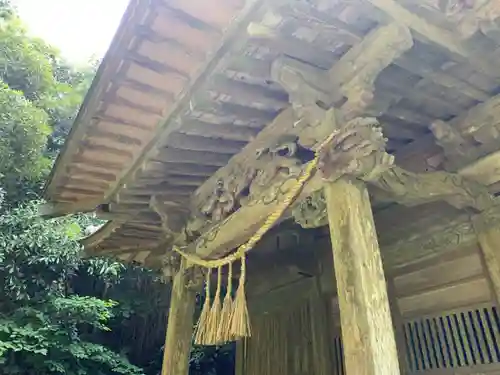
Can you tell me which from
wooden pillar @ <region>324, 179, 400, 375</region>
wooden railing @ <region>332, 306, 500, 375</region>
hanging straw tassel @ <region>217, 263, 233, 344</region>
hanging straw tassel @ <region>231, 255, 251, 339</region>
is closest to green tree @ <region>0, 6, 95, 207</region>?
hanging straw tassel @ <region>217, 263, 233, 344</region>

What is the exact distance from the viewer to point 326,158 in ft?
7.25

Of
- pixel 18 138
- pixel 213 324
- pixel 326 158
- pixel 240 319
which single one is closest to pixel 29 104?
pixel 18 138

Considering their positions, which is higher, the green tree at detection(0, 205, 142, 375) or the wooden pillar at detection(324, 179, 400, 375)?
the green tree at detection(0, 205, 142, 375)

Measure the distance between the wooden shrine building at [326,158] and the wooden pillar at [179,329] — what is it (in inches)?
0.6

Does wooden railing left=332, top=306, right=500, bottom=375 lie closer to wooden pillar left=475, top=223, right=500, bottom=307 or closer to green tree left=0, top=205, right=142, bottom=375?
wooden pillar left=475, top=223, right=500, bottom=307

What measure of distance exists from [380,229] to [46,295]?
22.3 ft

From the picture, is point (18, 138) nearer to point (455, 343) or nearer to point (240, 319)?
point (240, 319)

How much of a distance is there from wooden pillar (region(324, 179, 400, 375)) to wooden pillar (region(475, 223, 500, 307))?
1.41 meters

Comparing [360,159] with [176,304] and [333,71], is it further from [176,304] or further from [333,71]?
[176,304]

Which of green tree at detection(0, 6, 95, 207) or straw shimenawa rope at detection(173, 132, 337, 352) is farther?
green tree at detection(0, 6, 95, 207)

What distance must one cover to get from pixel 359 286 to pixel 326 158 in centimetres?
69

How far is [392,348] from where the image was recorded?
1.80 metres

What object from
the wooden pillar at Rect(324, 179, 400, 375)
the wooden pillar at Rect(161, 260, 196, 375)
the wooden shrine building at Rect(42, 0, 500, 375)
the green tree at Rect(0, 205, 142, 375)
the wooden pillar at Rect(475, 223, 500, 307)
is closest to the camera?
the wooden pillar at Rect(324, 179, 400, 375)

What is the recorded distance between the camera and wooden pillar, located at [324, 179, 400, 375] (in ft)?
5.74
